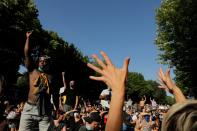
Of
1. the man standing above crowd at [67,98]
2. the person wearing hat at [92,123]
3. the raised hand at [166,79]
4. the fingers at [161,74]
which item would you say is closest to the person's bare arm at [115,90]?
the raised hand at [166,79]

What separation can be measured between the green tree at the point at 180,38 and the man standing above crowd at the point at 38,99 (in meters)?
29.0

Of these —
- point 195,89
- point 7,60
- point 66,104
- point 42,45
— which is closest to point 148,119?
point 66,104

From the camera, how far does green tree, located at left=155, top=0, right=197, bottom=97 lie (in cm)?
3494

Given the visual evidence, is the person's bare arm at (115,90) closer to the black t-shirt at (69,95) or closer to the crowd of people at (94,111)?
the crowd of people at (94,111)

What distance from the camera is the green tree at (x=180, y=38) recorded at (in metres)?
34.9

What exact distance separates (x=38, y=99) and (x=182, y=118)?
215 inches

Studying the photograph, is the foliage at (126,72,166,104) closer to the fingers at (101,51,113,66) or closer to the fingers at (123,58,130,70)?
the fingers at (101,51,113,66)

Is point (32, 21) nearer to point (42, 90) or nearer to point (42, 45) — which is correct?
point (42, 45)

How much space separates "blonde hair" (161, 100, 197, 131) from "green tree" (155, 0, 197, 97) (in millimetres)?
33660

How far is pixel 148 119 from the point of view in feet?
53.2

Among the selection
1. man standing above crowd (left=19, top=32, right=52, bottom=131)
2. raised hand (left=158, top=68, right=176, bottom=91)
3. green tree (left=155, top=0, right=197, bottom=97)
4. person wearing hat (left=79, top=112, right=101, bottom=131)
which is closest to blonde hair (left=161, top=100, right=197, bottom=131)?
raised hand (left=158, top=68, right=176, bottom=91)

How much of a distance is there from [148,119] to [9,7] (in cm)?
3261

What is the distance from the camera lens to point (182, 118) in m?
1.65

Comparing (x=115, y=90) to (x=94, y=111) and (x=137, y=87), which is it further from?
(x=137, y=87)
